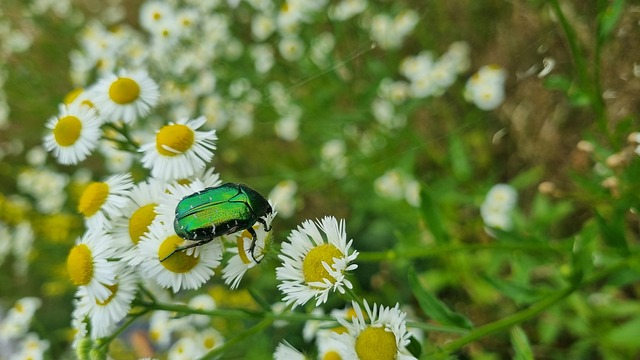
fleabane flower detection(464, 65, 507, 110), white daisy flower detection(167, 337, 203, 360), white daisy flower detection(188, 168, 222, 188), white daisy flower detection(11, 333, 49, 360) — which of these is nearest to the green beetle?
white daisy flower detection(188, 168, 222, 188)

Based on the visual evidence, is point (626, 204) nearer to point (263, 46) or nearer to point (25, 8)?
point (263, 46)

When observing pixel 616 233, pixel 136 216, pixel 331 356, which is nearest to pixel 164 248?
pixel 136 216

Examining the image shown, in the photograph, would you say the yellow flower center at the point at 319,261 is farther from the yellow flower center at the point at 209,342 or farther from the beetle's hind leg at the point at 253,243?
the yellow flower center at the point at 209,342

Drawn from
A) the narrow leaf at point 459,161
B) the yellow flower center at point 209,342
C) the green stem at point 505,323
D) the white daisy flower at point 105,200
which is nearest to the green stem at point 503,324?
the green stem at point 505,323

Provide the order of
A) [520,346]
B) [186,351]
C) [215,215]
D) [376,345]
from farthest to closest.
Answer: [186,351]
[520,346]
[215,215]
[376,345]

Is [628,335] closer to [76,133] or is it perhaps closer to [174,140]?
[174,140]
